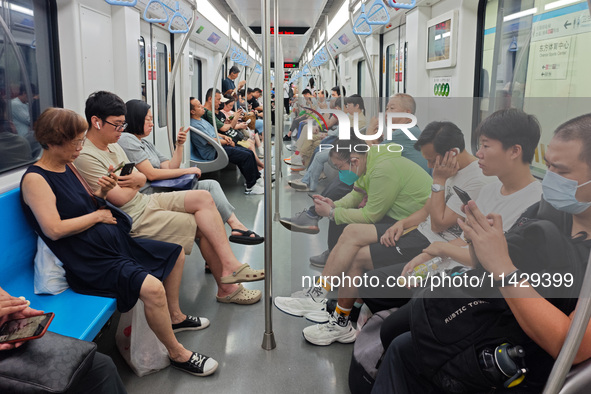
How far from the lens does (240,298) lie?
2943mm

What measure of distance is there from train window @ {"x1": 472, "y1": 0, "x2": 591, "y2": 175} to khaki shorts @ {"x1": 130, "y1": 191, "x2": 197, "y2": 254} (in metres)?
1.75

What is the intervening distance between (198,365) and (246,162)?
14.1 ft

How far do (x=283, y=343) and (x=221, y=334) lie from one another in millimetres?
326

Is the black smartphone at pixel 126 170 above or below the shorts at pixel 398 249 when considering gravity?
above

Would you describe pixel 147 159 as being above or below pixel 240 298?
above

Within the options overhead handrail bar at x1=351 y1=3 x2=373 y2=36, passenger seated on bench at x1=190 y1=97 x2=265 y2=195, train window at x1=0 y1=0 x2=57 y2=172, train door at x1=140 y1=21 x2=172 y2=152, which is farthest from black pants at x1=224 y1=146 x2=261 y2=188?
train window at x1=0 y1=0 x2=57 y2=172

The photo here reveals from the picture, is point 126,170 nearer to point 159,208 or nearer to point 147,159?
Answer: point 159,208

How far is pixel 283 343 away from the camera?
2490 mm

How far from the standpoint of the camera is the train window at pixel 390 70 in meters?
6.00

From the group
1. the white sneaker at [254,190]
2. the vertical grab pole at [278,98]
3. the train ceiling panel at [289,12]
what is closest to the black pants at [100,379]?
the vertical grab pole at [278,98]

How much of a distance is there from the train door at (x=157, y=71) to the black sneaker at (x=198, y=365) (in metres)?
3.70

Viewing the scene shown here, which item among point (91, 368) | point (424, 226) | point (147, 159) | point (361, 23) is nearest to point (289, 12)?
point (361, 23)

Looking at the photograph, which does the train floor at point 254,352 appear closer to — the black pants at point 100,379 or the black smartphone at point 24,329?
the black pants at point 100,379

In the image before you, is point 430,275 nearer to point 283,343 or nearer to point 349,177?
point 349,177
